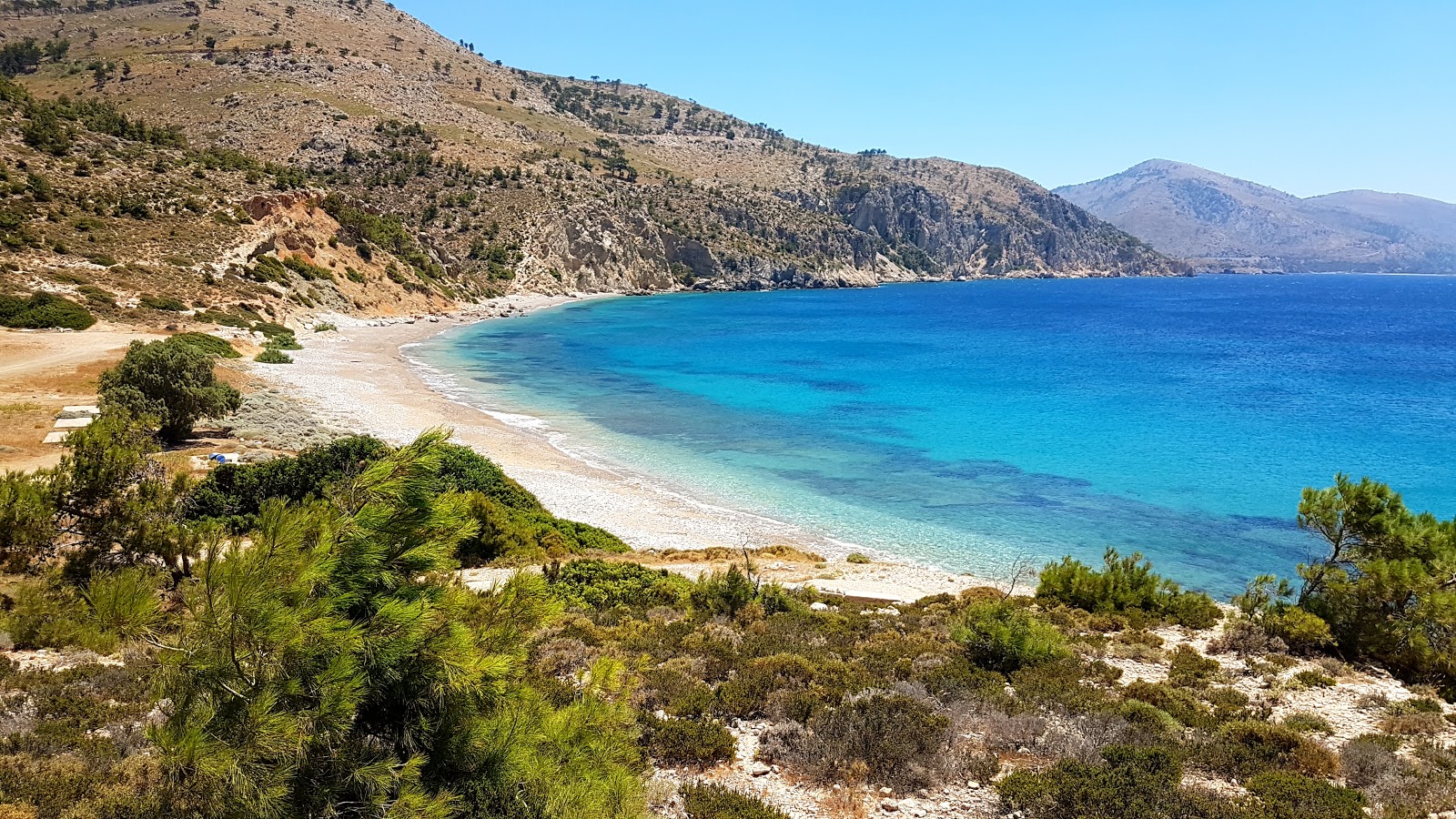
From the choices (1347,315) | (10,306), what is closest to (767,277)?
(1347,315)

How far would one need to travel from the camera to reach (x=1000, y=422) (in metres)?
34.1

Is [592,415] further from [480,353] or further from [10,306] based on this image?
[10,306]

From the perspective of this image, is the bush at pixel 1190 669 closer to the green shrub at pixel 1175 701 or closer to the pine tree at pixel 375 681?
the green shrub at pixel 1175 701

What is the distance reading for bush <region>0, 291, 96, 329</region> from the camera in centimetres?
3059

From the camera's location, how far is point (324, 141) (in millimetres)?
92562

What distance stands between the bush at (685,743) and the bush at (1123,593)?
8.78 metres

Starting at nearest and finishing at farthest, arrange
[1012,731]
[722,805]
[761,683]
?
[722,805] → [1012,731] → [761,683]

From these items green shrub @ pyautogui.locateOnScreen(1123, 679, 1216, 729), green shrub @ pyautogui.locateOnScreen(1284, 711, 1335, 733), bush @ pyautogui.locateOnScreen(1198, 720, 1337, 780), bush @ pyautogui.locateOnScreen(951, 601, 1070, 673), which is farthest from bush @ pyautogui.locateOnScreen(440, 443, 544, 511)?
green shrub @ pyautogui.locateOnScreen(1284, 711, 1335, 733)

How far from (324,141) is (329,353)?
6553 cm

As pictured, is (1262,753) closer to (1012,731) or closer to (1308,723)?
(1308,723)

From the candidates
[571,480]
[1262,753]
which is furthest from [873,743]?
[571,480]

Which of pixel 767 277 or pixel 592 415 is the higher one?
pixel 767 277

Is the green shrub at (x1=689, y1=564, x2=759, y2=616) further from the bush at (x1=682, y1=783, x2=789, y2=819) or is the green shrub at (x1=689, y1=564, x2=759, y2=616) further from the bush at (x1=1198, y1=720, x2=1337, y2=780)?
the bush at (x1=1198, y1=720, x2=1337, y2=780)

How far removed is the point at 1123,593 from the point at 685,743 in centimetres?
972
